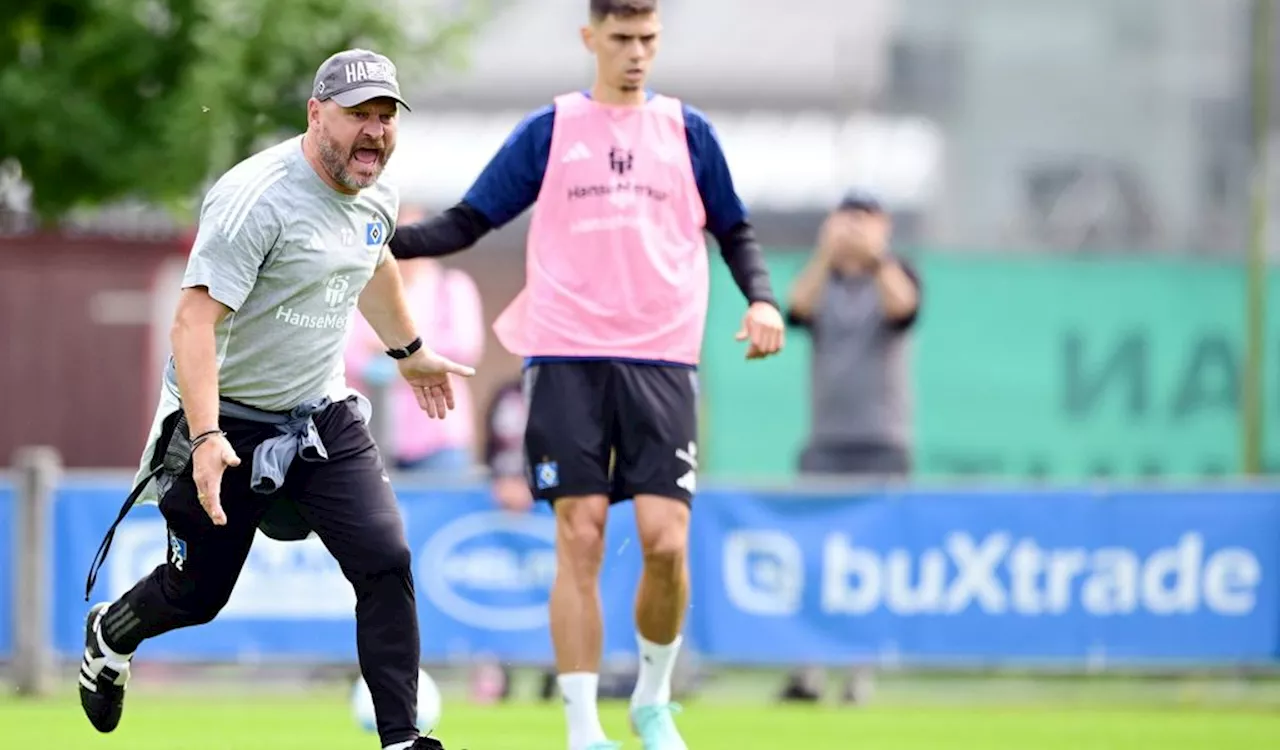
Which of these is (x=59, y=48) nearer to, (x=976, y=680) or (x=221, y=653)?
(x=221, y=653)

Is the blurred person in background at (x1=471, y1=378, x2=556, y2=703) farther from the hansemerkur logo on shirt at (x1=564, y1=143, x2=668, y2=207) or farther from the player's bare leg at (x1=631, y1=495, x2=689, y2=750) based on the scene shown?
the hansemerkur logo on shirt at (x1=564, y1=143, x2=668, y2=207)

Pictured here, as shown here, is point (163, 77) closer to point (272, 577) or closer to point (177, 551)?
point (272, 577)

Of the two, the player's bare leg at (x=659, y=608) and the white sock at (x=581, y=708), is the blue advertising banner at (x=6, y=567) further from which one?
the white sock at (x=581, y=708)

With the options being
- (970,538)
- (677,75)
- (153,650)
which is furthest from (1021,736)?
(677,75)

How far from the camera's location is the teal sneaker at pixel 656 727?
8484mm

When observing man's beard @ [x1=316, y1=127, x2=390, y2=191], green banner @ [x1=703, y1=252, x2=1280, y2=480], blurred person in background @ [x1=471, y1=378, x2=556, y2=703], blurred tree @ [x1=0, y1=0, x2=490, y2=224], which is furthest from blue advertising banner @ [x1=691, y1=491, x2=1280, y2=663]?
blurred tree @ [x1=0, y1=0, x2=490, y2=224]

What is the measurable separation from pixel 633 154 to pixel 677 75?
103 ft

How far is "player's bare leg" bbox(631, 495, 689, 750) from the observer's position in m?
8.51

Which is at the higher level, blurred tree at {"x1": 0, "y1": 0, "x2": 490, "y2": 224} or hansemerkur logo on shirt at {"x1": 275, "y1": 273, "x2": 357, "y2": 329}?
blurred tree at {"x1": 0, "y1": 0, "x2": 490, "y2": 224}

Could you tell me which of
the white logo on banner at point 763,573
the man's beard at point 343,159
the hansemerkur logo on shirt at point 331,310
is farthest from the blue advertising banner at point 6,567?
the man's beard at point 343,159

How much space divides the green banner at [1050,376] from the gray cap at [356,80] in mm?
7576

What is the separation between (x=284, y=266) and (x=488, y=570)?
5771 millimetres

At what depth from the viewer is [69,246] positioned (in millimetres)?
16203

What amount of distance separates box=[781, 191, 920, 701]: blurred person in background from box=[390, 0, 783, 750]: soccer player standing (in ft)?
14.4
